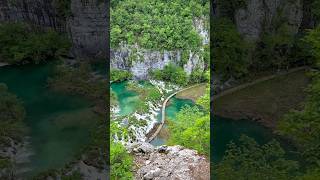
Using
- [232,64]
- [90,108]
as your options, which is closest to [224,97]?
[232,64]

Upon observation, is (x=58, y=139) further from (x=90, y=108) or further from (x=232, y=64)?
(x=232, y=64)

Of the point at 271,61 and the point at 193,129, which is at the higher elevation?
the point at 271,61

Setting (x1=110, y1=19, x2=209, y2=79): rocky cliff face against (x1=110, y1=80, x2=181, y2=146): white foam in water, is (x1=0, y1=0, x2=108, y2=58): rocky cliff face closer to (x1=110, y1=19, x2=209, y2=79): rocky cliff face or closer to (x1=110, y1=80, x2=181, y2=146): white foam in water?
(x1=110, y1=80, x2=181, y2=146): white foam in water

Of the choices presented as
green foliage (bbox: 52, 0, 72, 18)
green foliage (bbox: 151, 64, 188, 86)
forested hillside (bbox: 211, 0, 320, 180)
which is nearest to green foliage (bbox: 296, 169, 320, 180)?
forested hillside (bbox: 211, 0, 320, 180)

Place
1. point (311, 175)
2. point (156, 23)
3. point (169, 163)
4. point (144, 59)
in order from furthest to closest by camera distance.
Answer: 1. point (156, 23)
2. point (144, 59)
3. point (169, 163)
4. point (311, 175)

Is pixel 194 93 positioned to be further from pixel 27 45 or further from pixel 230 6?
pixel 27 45

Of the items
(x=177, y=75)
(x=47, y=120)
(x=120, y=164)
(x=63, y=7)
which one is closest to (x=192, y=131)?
(x=120, y=164)
